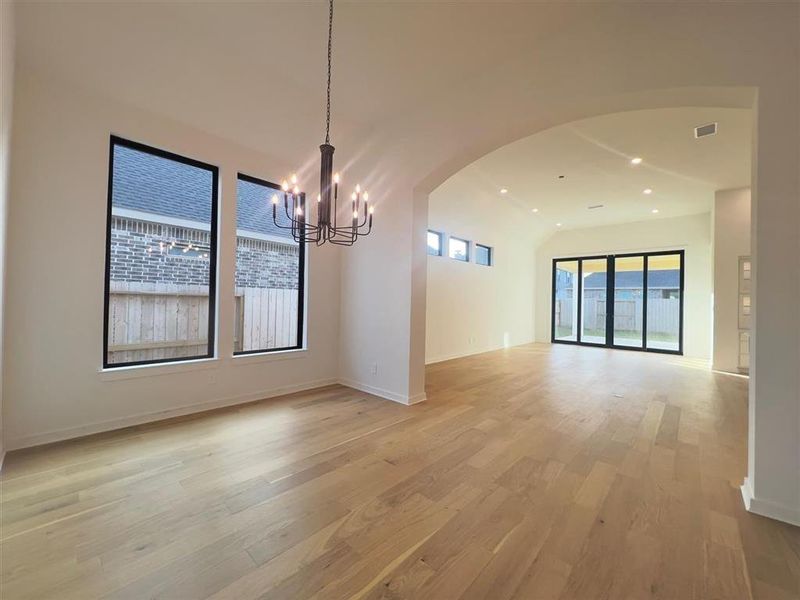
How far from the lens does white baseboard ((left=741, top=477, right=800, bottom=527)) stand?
1.82m

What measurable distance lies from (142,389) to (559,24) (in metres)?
4.85

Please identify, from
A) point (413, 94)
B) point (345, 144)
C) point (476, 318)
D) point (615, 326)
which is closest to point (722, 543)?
point (413, 94)

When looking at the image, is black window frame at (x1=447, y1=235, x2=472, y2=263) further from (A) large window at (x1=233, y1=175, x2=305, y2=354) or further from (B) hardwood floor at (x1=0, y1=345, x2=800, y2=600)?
(B) hardwood floor at (x1=0, y1=345, x2=800, y2=600)

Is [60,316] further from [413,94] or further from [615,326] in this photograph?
[615,326]

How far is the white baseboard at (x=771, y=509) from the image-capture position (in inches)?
71.6

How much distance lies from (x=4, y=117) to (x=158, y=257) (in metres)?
1.42

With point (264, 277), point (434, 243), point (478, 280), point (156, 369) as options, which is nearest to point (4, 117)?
point (156, 369)

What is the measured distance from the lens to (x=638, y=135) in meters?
4.15

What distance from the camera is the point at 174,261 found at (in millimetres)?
3361

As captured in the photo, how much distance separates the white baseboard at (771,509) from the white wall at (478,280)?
4.69 m

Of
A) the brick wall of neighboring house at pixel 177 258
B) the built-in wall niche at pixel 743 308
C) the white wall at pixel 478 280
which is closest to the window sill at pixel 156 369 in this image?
the brick wall of neighboring house at pixel 177 258

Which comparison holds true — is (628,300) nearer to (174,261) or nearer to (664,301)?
(664,301)

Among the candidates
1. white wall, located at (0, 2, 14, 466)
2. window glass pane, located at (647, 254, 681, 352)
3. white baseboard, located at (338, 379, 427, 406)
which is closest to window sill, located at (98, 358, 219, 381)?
white wall, located at (0, 2, 14, 466)

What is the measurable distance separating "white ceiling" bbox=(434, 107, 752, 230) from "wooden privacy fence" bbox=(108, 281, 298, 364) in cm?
383
